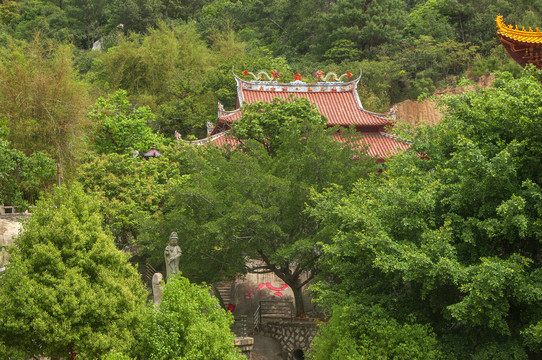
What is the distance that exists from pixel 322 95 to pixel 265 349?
1528 centimetres

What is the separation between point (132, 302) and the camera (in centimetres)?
1135

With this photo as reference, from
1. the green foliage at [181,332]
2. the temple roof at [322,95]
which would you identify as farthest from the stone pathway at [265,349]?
the temple roof at [322,95]

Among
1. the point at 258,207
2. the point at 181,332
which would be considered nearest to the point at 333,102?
the point at 258,207

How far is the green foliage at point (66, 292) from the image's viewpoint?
10562 millimetres

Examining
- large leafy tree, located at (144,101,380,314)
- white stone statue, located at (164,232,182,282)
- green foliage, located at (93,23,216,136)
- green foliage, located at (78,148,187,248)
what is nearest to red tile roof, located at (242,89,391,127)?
green foliage, located at (93,23,216,136)

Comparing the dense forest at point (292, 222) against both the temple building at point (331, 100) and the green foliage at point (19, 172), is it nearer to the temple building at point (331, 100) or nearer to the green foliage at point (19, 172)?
the green foliage at point (19, 172)

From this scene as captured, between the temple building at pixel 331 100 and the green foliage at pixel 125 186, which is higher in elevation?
the temple building at pixel 331 100

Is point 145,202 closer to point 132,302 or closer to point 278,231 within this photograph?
point 278,231

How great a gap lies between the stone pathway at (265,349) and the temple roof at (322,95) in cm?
1314

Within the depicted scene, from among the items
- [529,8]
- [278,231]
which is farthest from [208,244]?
[529,8]

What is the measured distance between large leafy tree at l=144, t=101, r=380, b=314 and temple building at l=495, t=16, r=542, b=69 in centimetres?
573

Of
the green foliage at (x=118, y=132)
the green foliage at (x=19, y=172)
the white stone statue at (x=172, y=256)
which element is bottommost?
the white stone statue at (x=172, y=256)

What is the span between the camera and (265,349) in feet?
57.8

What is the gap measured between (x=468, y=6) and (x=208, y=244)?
32.8m
